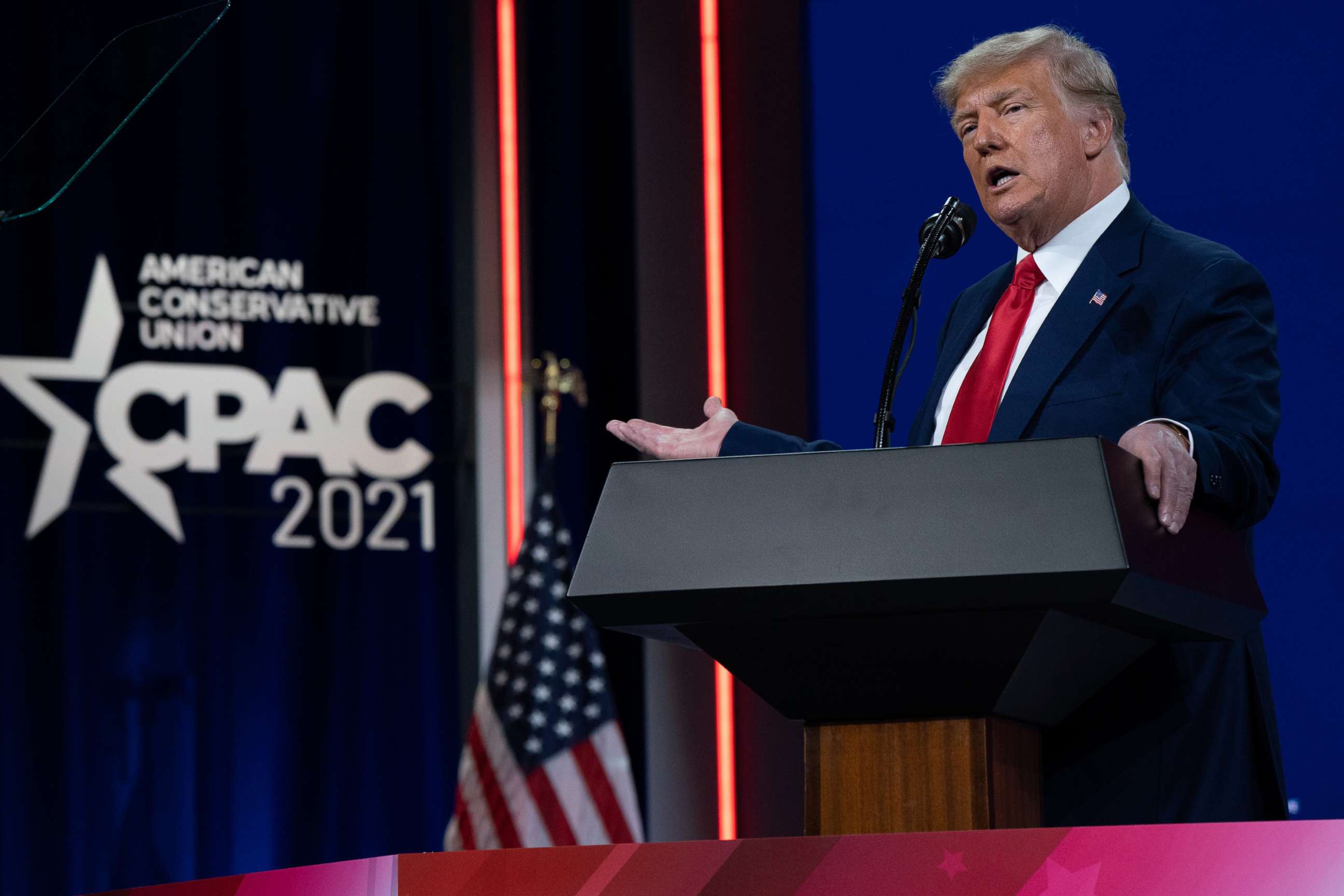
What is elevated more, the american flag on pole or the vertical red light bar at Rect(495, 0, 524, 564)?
the vertical red light bar at Rect(495, 0, 524, 564)

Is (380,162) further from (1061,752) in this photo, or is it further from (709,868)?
(709,868)

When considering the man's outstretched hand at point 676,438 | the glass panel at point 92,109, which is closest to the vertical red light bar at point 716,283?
the glass panel at point 92,109

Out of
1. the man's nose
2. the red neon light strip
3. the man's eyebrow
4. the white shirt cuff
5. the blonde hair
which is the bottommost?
the white shirt cuff

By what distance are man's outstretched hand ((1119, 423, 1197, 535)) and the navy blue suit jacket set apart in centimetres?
6

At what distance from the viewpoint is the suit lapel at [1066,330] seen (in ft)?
4.59

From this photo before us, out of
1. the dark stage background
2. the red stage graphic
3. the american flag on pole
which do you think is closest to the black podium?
the red stage graphic

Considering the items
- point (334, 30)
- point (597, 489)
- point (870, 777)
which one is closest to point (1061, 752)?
point (870, 777)

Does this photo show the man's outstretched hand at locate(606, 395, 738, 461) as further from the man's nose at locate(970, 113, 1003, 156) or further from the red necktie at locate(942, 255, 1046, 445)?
the man's nose at locate(970, 113, 1003, 156)

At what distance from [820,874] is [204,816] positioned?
148 inches

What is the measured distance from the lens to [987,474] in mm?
1015

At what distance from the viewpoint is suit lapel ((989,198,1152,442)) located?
1.40m

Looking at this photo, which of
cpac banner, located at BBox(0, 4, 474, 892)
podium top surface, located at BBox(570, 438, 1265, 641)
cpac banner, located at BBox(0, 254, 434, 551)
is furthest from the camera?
→ cpac banner, located at BBox(0, 254, 434, 551)

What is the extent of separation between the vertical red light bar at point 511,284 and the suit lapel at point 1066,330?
328 cm

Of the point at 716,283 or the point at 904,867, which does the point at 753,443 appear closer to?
the point at 904,867
